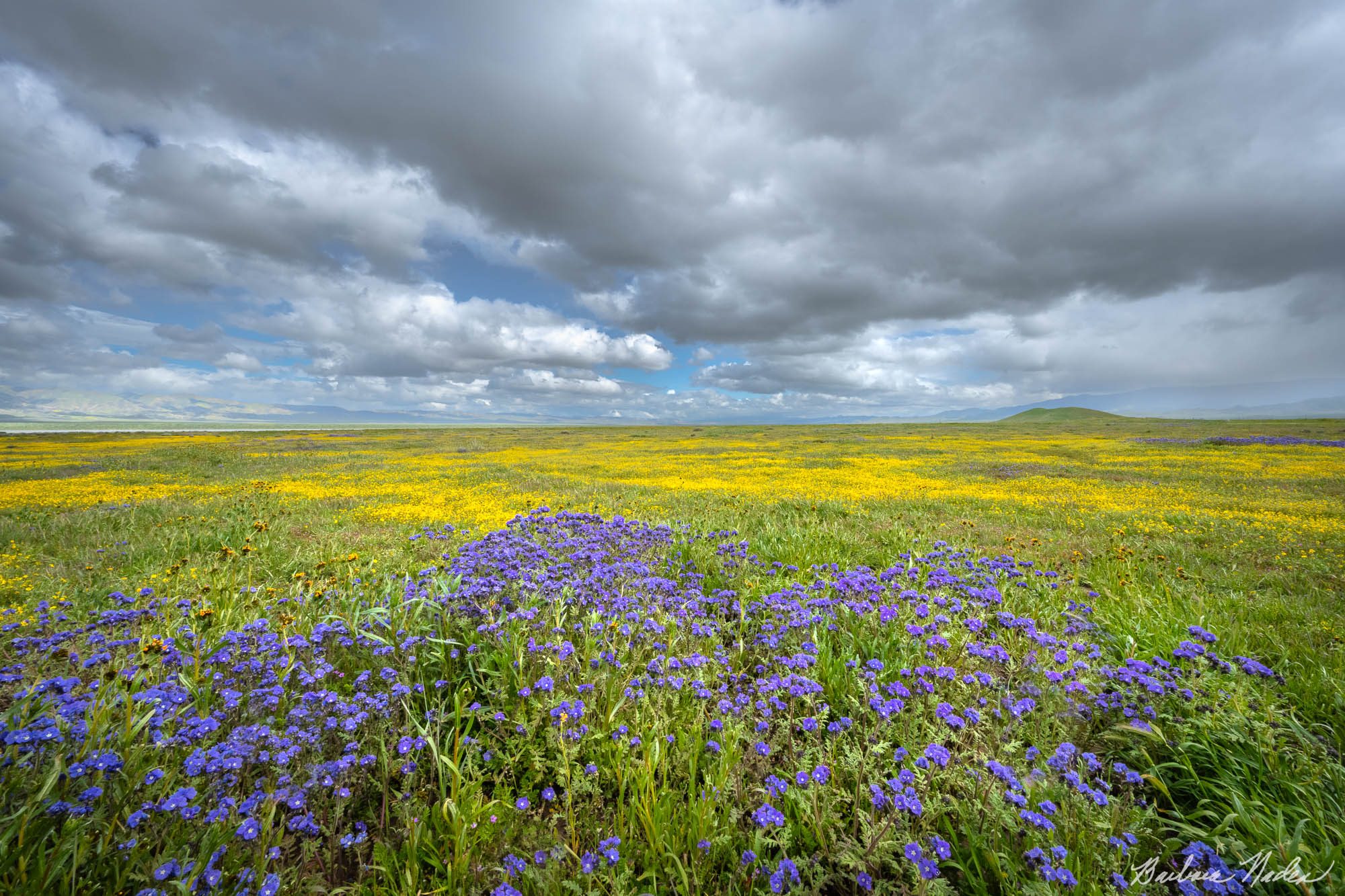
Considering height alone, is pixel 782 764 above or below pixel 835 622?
below

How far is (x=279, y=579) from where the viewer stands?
7.63 metres

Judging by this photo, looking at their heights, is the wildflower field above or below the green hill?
below

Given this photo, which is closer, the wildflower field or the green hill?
the wildflower field

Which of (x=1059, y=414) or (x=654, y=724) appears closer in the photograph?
(x=654, y=724)

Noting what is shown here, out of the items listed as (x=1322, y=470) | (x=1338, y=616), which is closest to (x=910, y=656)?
(x=1338, y=616)

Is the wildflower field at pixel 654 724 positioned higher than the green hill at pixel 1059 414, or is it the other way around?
the green hill at pixel 1059 414

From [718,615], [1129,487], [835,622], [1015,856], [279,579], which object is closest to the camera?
[1015,856]

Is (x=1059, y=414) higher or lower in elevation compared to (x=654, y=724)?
higher

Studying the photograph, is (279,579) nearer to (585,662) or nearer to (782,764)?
(585,662)

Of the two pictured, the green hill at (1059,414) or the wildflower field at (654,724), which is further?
the green hill at (1059,414)

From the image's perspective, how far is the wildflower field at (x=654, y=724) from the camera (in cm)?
266

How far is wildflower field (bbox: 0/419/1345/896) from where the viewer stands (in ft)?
8.71

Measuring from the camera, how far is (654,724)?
3.67m

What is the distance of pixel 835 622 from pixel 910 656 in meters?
0.89
